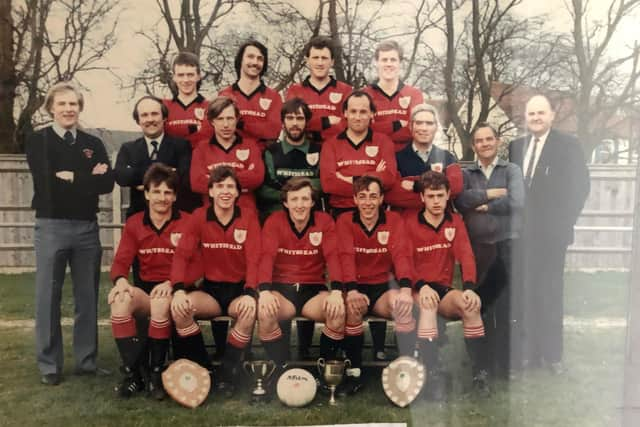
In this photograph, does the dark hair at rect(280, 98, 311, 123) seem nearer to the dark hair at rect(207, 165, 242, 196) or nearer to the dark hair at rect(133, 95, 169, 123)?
the dark hair at rect(207, 165, 242, 196)

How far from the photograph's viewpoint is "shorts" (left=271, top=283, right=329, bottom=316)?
4.22ft

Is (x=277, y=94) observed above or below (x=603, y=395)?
above

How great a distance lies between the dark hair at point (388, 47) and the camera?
1.24m

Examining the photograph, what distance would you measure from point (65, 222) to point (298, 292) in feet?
2.01

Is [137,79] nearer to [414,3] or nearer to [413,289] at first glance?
[414,3]

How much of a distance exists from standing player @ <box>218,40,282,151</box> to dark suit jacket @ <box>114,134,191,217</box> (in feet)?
0.55

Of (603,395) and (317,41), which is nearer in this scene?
(317,41)

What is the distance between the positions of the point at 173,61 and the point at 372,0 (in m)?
0.52

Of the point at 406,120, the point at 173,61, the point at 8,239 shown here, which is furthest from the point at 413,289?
the point at 8,239

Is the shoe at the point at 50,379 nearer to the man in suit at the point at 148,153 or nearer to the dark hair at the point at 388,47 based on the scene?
the man in suit at the point at 148,153

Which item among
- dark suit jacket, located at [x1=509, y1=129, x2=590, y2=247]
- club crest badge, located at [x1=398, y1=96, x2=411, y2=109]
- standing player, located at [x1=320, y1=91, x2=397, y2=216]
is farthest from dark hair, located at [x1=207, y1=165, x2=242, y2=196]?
dark suit jacket, located at [x1=509, y1=129, x2=590, y2=247]

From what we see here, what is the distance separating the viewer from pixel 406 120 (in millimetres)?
1291

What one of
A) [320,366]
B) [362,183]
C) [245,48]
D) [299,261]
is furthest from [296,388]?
[245,48]

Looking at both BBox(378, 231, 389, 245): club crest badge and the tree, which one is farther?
BBox(378, 231, 389, 245): club crest badge
